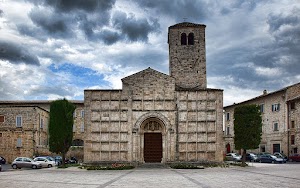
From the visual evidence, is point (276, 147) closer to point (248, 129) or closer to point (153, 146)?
point (248, 129)

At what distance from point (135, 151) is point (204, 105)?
851 centimetres

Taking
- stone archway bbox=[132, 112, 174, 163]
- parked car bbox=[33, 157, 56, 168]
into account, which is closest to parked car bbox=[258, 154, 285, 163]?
stone archway bbox=[132, 112, 174, 163]

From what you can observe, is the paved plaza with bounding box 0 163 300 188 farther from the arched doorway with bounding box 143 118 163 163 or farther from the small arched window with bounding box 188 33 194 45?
the small arched window with bounding box 188 33 194 45

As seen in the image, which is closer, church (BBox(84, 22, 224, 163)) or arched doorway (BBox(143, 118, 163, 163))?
church (BBox(84, 22, 224, 163))

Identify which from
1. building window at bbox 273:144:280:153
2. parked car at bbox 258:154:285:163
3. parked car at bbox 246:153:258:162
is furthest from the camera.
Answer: building window at bbox 273:144:280:153

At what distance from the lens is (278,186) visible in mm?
17172

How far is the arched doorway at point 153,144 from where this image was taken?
3828 centimetres

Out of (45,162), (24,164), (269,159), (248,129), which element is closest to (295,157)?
(269,159)

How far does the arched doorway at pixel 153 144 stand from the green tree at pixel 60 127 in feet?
27.7

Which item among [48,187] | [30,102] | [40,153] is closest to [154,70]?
[48,187]

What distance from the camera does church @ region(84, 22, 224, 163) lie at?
122 ft

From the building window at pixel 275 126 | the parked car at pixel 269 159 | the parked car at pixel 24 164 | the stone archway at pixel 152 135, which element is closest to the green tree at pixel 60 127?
the parked car at pixel 24 164

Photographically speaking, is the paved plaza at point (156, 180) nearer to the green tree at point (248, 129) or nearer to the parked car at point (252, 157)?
the green tree at point (248, 129)

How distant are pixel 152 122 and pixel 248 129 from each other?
990cm
